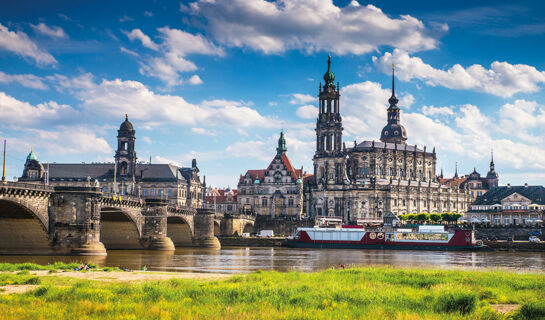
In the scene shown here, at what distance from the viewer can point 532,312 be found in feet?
62.9

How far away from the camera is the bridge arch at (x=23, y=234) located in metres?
58.1

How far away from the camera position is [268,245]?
112188 millimetres

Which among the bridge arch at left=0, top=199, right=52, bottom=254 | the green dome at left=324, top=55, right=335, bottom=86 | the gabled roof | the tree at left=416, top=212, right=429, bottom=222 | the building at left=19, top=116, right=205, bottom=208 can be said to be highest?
the green dome at left=324, top=55, right=335, bottom=86

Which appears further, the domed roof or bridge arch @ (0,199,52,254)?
the domed roof

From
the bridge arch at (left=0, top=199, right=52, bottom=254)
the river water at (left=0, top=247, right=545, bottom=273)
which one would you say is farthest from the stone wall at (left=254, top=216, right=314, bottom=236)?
the bridge arch at (left=0, top=199, right=52, bottom=254)

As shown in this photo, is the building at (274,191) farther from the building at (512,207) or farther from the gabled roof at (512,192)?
the gabled roof at (512,192)

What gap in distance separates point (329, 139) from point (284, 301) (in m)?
139

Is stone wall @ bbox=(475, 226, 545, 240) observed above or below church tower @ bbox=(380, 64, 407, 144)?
below

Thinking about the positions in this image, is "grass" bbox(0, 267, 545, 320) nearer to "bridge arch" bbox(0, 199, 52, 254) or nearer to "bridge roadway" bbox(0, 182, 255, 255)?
"bridge roadway" bbox(0, 182, 255, 255)

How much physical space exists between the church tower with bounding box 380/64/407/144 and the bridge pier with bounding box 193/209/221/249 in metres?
87.4

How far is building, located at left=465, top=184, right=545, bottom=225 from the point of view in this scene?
419ft

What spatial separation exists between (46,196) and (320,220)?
98103 millimetres

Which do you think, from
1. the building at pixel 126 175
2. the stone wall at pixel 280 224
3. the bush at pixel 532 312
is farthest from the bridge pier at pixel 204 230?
the bush at pixel 532 312

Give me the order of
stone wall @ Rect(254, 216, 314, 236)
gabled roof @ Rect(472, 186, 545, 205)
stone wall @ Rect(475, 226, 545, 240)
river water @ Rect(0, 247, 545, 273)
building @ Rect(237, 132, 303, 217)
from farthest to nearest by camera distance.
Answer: building @ Rect(237, 132, 303, 217) < stone wall @ Rect(254, 216, 314, 236) < gabled roof @ Rect(472, 186, 545, 205) < stone wall @ Rect(475, 226, 545, 240) < river water @ Rect(0, 247, 545, 273)
